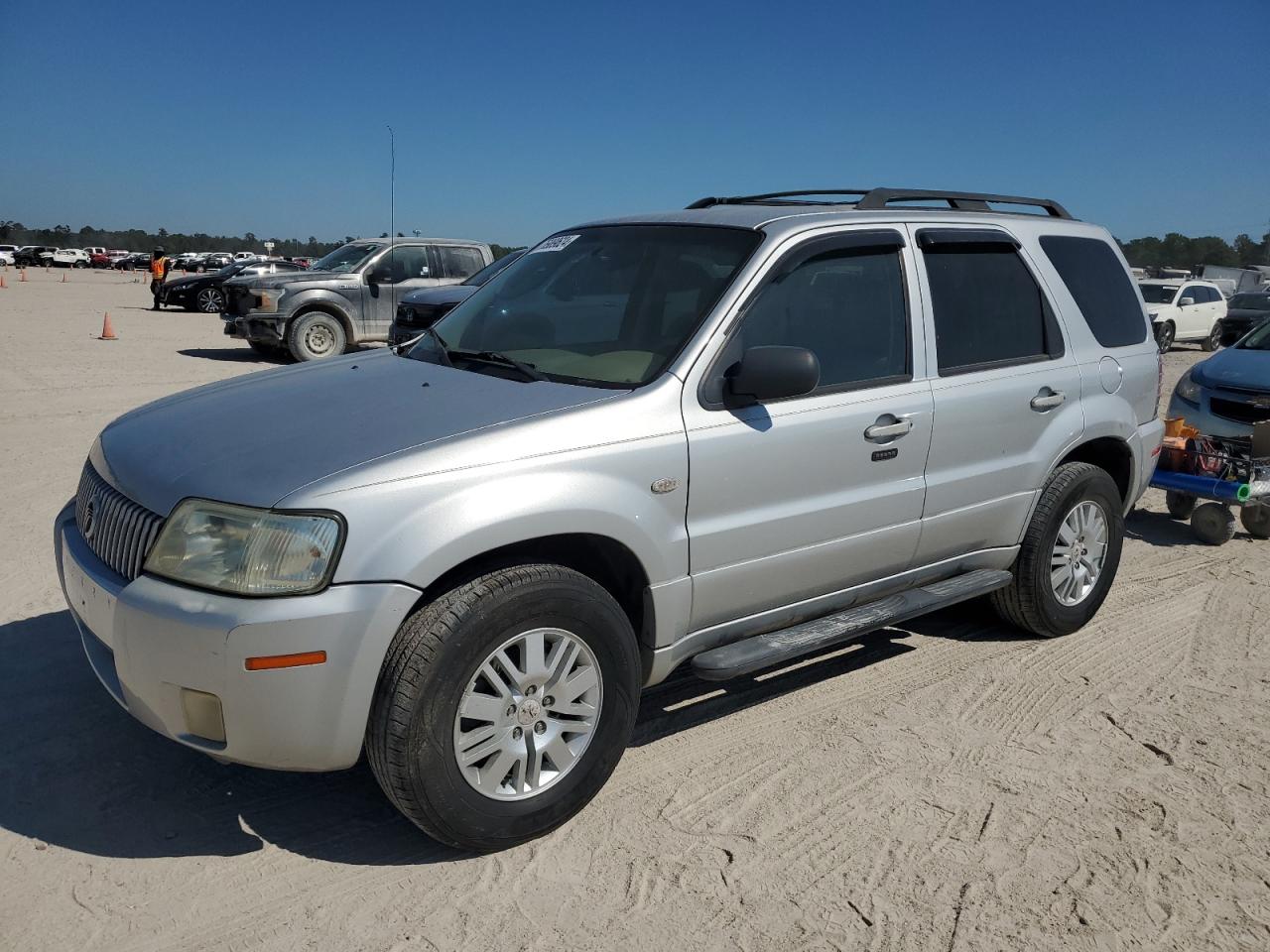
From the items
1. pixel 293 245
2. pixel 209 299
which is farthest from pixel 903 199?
pixel 293 245

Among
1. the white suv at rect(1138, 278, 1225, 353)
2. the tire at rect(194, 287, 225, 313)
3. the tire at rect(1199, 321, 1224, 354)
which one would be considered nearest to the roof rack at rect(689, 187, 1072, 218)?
the white suv at rect(1138, 278, 1225, 353)

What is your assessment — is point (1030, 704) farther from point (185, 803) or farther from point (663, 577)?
point (185, 803)

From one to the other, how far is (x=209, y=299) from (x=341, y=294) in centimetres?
1245

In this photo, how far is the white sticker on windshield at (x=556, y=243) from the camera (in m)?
4.53

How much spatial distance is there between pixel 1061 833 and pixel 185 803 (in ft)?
9.48

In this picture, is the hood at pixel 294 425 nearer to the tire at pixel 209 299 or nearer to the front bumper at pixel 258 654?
the front bumper at pixel 258 654

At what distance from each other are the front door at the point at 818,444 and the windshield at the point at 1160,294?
22.1 metres

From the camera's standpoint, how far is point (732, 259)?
382 centimetres

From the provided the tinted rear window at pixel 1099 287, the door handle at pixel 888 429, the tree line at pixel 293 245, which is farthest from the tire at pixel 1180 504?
the tree line at pixel 293 245

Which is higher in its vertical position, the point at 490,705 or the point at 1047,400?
the point at 1047,400

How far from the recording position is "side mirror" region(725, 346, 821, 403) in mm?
3377

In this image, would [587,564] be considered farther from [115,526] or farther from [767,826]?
[115,526]

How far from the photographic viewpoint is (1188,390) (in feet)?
29.0

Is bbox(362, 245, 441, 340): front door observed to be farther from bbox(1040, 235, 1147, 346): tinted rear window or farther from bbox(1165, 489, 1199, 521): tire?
bbox(1040, 235, 1147, 346): tinted rear window
